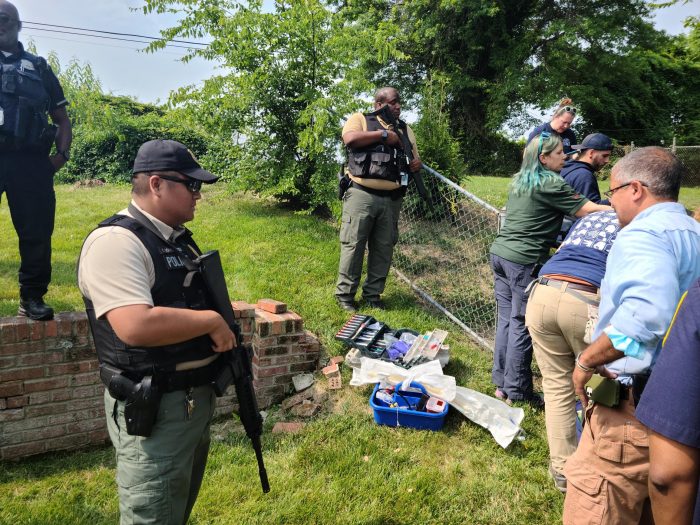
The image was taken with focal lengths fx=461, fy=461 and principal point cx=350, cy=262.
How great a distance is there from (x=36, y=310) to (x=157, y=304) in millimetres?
1934

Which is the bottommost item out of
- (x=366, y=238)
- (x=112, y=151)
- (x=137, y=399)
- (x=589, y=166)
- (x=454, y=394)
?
(x=112, y=151)

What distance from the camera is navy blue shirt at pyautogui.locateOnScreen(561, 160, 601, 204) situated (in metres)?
3.57

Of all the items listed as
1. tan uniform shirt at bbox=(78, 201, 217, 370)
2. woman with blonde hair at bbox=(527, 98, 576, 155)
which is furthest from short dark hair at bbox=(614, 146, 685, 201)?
woman with blonde hair at bbox=(527, 98, 576, 155)

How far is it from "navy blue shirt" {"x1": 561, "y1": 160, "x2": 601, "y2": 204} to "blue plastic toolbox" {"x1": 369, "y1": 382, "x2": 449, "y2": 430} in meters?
1.96

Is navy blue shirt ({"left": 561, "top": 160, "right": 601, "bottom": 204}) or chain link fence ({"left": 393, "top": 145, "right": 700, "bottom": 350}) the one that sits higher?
navy blue shirt ({"left": 561, "top": 160, "right": 601, "bottom": 204})

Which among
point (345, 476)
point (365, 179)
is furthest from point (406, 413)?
point (365, 179)

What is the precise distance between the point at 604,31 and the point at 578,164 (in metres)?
16.5

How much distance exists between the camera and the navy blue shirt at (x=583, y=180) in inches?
141

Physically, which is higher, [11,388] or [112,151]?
[11,388]

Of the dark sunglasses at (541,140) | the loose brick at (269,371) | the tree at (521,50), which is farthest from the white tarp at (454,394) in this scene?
the tree at (521,50)

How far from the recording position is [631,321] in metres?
1.61

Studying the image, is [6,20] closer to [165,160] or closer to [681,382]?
[165,160]

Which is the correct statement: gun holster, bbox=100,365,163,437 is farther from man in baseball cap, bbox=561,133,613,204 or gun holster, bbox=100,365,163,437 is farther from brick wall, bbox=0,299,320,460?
man in baseball cap, bbox=561,133,613,204

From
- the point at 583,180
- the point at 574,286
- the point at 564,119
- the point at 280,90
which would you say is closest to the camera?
the point at 574,286
